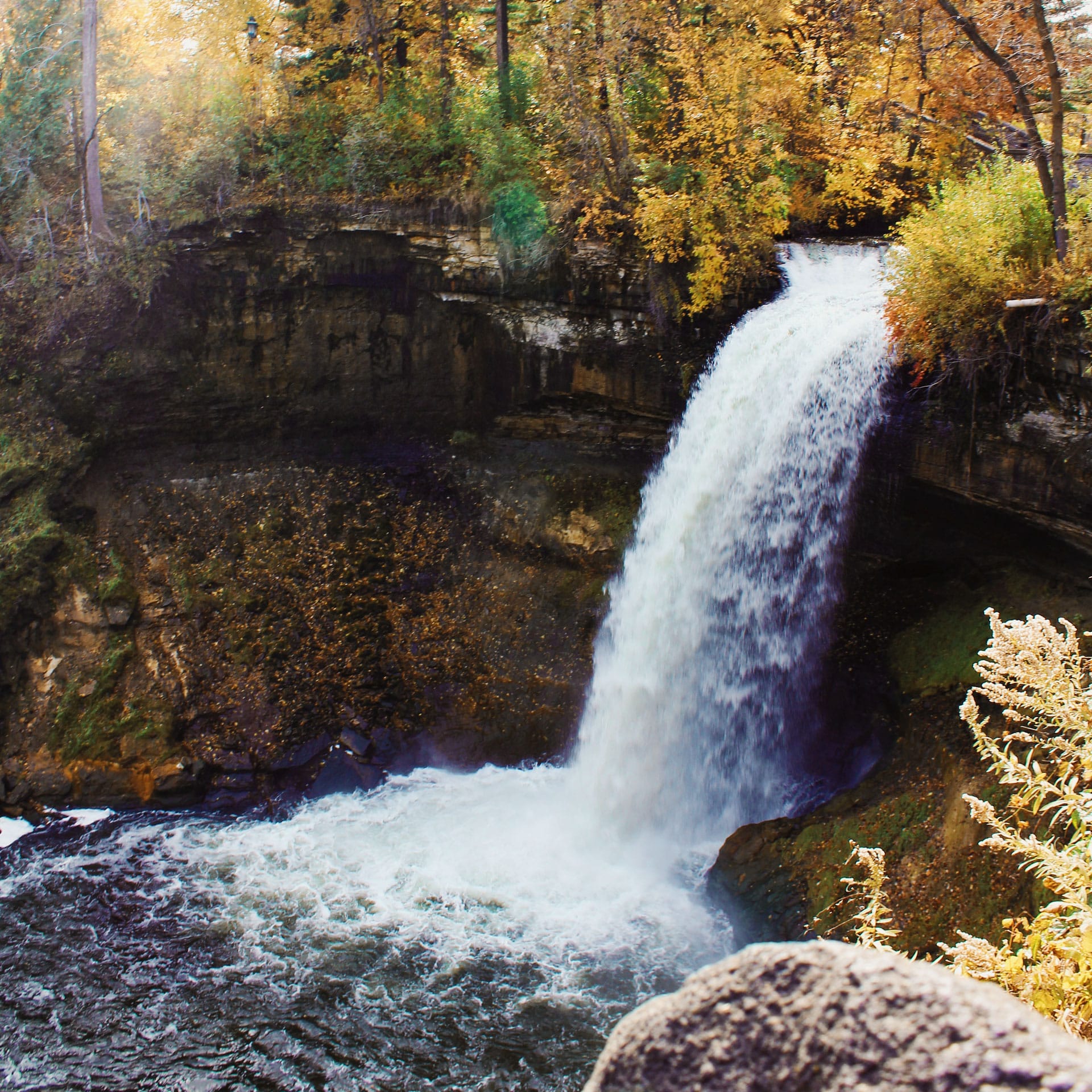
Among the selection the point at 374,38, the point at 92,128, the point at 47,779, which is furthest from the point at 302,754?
the point at 374,38

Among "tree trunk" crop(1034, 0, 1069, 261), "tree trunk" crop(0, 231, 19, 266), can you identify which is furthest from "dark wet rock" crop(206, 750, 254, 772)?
"tree trunk" crop(1034, 0, 1069, 261)

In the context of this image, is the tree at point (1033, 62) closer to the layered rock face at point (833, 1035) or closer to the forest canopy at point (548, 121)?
the forest canopy at point (548, 121)

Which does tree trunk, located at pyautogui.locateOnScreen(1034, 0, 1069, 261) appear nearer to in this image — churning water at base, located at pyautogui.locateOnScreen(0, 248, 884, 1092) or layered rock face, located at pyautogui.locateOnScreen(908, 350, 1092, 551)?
layered rock face, located at pyautogui.locateOnScreen(908, 350, 1092, 551)

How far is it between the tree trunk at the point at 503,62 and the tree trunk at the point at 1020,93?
7366 millimetres

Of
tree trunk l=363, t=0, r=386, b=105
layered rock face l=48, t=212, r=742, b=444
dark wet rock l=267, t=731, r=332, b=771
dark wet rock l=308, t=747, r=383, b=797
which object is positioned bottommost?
dark wet rock l=308, t=747, r=383, b=797

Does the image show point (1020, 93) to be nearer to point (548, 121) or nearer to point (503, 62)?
point (548, 121)

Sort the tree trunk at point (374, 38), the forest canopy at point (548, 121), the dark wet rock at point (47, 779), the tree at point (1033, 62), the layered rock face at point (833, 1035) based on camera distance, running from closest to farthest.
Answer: the layered rock face at point (833, 1035), the tree at point (1033, 62), the dark wet rock at point (47, 779), the forest canopy at point (548, 121), the tree trunk at point (374, 38)

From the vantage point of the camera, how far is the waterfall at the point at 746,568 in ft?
32.8

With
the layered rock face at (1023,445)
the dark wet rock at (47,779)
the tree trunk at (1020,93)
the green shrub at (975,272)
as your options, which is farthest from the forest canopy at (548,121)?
the dark wet rock at (47,779)

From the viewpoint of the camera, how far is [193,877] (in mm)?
10156

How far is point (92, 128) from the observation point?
14.4 metres

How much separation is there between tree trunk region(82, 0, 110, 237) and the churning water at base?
10275mm

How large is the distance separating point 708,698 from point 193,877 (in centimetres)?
691

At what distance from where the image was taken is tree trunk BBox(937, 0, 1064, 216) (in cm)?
853
